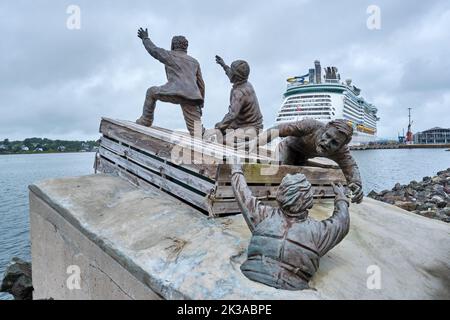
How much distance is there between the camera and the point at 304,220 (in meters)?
2.80

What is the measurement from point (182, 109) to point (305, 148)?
10.1 ft

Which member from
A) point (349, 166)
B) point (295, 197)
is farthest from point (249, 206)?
point (349, 166)

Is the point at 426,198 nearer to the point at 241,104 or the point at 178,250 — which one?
the point at 241,104

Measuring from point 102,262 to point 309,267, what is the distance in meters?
2.18

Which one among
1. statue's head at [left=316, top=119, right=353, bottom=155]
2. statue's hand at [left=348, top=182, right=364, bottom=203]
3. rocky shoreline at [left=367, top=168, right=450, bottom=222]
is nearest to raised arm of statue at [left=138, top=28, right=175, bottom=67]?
statue's head at [left=316, top=119, right=353, bottom=155]

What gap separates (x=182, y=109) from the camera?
22.9 feet

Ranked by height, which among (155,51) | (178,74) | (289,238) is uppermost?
(155,51)

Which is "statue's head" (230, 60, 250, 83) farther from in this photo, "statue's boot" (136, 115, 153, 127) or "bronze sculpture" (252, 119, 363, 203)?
"statue's boot" (136, 115, 153, 127)

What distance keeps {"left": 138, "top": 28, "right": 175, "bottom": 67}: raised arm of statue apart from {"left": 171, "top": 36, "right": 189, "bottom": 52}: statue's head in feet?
1.04

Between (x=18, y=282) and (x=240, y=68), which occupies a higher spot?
(x=240, y=68)

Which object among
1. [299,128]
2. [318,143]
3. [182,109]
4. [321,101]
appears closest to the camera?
[318,143]

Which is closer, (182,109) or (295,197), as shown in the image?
(295,197)

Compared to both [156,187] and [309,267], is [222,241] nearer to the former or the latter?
[309,267]

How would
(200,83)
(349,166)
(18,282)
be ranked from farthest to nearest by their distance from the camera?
(200,83) → (18,282) → (349,166)
